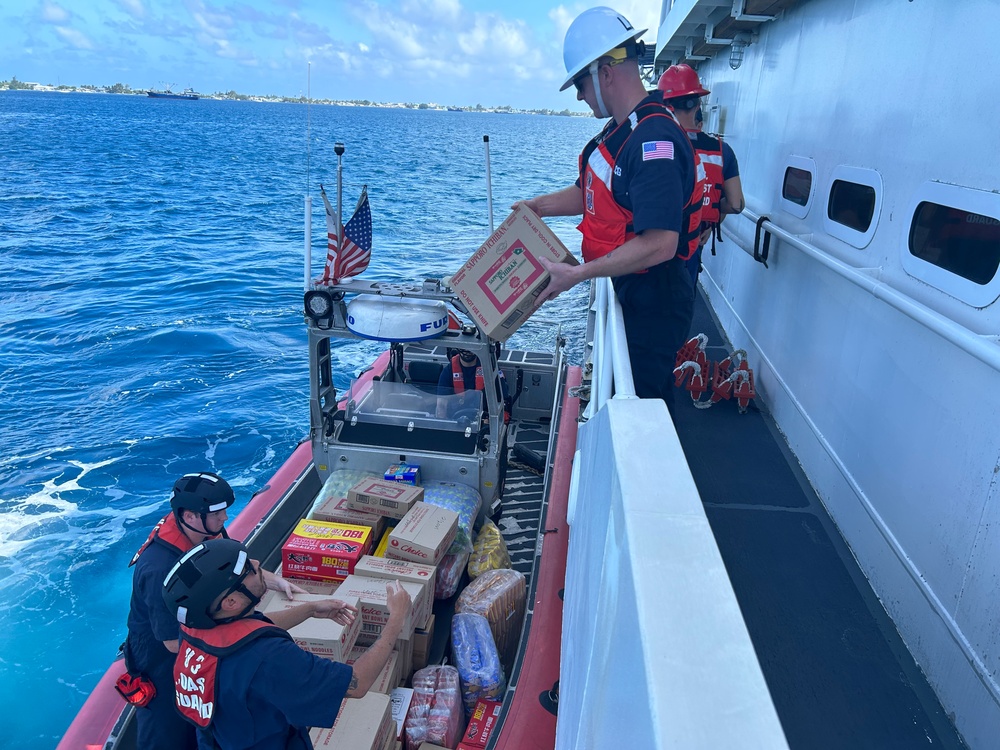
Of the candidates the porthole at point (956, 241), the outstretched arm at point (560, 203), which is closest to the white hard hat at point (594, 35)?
the outstretched arm at point (560, 203)

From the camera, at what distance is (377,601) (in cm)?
385

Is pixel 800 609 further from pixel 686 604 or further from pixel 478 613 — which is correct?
pixel 686 604

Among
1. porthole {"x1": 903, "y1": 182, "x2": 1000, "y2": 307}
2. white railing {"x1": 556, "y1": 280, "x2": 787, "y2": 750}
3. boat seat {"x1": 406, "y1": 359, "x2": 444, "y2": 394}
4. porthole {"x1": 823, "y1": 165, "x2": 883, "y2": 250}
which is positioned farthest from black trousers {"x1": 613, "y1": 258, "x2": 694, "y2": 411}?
boat seat {"x1": 406, "y1": 359, "x2": 444, "y2": 394}

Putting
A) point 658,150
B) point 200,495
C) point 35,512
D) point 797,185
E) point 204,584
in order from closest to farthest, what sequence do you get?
point 204,584 < point 658,150 < point 200,495 < point 797,185 < point 35,512

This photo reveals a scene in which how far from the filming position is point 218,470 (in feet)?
32.5

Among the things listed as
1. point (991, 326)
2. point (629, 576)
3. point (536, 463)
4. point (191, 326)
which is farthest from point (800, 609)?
point (191, 326)

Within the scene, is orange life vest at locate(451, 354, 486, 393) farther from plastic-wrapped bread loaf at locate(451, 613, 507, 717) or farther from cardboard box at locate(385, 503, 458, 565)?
plastic-wrapped bread loaf at locate(451, 613, 507, 717)

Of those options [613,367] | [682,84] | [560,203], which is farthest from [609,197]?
[682,84]

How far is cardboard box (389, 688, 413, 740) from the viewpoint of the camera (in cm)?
353

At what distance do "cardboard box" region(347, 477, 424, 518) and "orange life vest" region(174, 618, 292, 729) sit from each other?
202 cm

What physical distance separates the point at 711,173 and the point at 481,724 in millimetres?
3872

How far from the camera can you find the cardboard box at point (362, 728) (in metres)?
3.16

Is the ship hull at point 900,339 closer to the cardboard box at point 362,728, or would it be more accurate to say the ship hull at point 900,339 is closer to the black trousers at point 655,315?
the black trousers at point 655,315

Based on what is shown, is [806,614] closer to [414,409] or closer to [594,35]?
[594,35]
